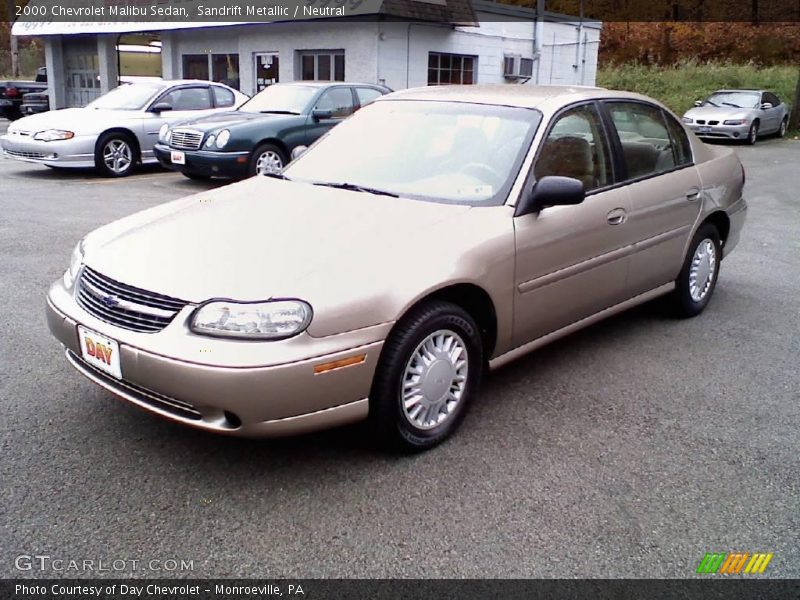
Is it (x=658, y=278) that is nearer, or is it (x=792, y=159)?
(x=658, y=278)

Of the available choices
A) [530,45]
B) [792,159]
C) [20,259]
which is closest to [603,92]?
[20,259]

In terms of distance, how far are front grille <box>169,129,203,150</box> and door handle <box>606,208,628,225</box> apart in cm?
751

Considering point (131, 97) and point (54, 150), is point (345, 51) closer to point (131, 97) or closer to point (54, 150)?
point (131, 97)

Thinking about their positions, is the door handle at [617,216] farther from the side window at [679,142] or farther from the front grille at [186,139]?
the front grille at [186,139]

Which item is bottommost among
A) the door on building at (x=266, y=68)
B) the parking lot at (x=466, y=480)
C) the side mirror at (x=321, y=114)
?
the parking lot at (x=466, y=480)

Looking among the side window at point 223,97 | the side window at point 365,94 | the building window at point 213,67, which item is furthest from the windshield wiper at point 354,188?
the building window at point 213,67

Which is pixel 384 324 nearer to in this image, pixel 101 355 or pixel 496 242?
pixel 496 242

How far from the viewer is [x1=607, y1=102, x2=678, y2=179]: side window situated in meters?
4.53

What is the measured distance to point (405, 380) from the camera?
325 cm

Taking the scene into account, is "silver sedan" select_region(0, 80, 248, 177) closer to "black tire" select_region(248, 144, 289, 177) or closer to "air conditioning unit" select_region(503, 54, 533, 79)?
"black tire" select_region(248, 144, 289, 177)

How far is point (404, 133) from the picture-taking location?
425 cm

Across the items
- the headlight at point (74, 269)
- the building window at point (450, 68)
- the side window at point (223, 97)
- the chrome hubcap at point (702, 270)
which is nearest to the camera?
the headlight at point (74, 269)

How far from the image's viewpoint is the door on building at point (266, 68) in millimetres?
19672

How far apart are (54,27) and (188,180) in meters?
15.3
